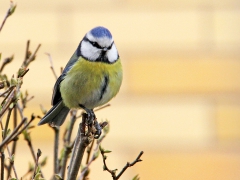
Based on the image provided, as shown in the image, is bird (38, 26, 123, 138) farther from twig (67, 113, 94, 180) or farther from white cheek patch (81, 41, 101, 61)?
twig (67, 113, 94, 180)

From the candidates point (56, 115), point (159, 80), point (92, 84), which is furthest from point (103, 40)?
point (159, 80)

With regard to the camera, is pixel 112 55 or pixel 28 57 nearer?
pixel 28 57

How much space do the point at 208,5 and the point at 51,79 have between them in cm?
84

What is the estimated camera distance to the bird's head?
5.91 ft

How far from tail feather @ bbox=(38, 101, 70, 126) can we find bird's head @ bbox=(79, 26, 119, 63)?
0.67 ft

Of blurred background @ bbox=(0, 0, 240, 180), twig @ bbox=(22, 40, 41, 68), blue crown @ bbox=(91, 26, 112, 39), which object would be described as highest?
blue crown @ bbox=(91, 26, 112, 39)

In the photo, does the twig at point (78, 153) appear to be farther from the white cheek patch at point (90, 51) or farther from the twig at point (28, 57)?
the white cheek patch at point (90, 51)

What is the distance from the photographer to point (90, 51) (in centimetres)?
190

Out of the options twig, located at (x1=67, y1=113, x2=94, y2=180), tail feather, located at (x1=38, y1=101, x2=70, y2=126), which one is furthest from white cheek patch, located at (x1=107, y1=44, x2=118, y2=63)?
twig, located at (x1=67, y1=113, x2=94, y2=180)

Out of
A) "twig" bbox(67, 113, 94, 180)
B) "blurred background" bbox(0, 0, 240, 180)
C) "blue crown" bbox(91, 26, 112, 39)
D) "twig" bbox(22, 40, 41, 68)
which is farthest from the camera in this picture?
"blurred background" bbox(0, 0, 240, 180)

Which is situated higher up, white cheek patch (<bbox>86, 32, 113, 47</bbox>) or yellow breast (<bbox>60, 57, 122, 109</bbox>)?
white cheek patch (<bbox>86, 32, 113, 47</bbox>)

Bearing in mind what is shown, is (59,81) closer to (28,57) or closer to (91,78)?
(91,78)

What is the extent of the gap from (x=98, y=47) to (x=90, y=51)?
0.19 feet

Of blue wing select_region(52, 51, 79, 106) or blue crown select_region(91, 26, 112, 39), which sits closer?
blue crown select_region(91, 26, 112, 39)
